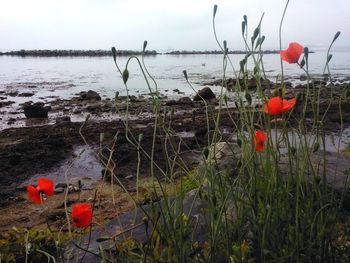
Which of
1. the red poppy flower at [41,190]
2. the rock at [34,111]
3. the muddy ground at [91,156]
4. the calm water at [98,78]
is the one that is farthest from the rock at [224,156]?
the calm water at [98,78]

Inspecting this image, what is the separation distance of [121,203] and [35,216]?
1047 mm

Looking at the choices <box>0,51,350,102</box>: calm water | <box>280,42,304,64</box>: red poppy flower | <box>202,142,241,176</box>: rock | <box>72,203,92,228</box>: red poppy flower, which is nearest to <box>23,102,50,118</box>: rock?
<box>0,51,350,102</box>: calm water

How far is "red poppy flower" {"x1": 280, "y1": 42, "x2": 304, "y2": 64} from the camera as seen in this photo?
1.99 metres

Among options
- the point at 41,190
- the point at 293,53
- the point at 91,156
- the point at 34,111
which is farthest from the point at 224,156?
the point at 34,111

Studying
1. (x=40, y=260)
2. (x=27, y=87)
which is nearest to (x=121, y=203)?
(x=40, y=260)

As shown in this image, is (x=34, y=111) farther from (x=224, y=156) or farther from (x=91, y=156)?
(x=224, y=156)

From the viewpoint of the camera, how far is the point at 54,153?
8.02 meters

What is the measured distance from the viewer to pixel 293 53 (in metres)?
1.99

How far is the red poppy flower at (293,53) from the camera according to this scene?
1985mm

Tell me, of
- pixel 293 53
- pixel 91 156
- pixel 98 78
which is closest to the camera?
pixel 293 53

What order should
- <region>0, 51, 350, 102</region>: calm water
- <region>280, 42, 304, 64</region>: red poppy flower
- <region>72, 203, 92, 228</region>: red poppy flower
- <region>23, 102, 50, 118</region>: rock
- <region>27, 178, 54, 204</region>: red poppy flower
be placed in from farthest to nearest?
<region>0, 51, 350, 102</region>: calm water → <region>23, 102, 50, 118</region>: rock → <region>280, 42, 304, 64</region>: red poppy flower → <region>27, 178, 54, 204</region>: red poppy flower → <region>72, 203, 92, 228</region>: red poppy flower

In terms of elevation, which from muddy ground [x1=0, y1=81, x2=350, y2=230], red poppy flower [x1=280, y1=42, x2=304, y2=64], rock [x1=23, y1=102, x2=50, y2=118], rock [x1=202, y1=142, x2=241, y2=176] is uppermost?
red poppy flower [x1=280, y1=42, x2=304, y2=64]

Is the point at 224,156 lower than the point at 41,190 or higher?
lower

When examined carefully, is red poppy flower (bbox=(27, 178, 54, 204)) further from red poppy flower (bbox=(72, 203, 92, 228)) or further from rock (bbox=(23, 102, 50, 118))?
rock (bbox=(23, 102, 50, 118))
